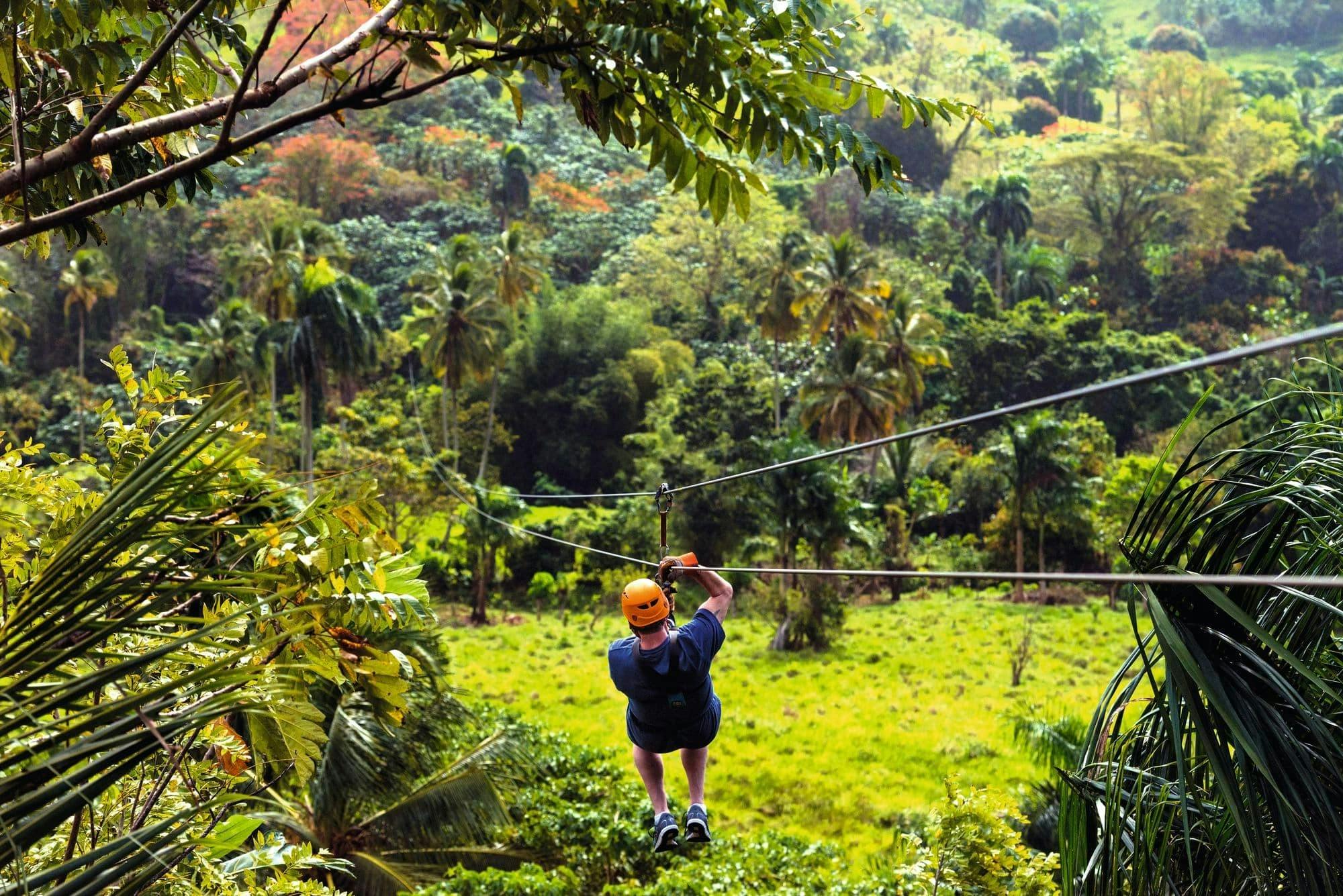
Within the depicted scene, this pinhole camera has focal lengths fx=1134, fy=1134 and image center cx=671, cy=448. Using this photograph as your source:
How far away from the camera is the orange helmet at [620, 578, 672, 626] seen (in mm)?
3607

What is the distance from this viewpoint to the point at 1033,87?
60688mm

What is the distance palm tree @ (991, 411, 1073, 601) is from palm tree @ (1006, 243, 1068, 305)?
44.2ft

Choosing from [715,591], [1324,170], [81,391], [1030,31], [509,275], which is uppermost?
[1030,31]

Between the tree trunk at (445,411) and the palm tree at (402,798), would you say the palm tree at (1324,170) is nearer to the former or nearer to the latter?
the tree trunk at (445,411)

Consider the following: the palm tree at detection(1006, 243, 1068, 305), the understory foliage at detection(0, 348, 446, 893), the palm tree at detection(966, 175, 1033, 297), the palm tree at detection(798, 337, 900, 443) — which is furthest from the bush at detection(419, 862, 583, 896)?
the palm tree at detection(966, 175, 1033, 297)

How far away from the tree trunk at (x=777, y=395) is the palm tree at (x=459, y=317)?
725 cm

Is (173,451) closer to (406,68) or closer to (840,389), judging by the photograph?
(406,68)

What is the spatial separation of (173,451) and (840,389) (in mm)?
25297

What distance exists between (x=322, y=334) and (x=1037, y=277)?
942 inches

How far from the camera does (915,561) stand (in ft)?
90.8

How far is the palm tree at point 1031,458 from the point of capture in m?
23.5

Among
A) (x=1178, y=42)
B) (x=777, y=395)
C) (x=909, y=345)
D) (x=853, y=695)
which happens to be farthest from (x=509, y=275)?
(x=1178, y=42)

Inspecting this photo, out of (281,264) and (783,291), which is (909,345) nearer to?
(783,291)

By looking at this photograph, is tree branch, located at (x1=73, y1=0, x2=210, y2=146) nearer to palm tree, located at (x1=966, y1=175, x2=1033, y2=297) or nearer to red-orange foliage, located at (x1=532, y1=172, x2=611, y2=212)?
red-orange foliage, located at (x1=532, y1=172, x2=611, y2=212)
